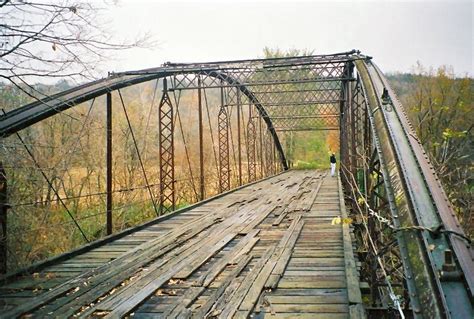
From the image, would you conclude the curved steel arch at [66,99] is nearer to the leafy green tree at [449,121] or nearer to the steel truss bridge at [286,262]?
the steel truss bridge at [286,262]

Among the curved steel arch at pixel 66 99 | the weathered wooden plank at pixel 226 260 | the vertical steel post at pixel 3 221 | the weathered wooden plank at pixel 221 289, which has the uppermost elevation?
the curved steel arch at pixel 66 99

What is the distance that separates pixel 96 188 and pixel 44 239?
25.4 ft

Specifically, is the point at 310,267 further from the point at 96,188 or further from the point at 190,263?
the point at 96,188

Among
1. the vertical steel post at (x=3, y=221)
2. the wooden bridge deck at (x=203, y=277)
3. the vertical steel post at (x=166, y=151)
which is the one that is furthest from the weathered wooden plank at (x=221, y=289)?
the vertical steel post at (x=166, y=151)

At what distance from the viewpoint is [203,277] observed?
5031 millimetres

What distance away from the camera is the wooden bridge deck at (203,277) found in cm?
405

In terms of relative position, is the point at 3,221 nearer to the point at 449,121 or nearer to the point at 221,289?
the point at 221,289

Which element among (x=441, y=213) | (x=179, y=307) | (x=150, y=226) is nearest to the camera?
(x=441, y=213)

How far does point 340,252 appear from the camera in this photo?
6062mm

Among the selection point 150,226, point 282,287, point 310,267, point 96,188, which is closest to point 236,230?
point 150,226

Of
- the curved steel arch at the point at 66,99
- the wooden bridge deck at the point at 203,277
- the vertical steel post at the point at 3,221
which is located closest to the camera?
the wooden bridge deck at the point at 203,277

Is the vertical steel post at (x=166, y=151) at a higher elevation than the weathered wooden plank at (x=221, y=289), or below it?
higher

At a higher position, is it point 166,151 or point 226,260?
point 166,151

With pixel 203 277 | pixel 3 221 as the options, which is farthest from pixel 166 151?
pixel 203 277
